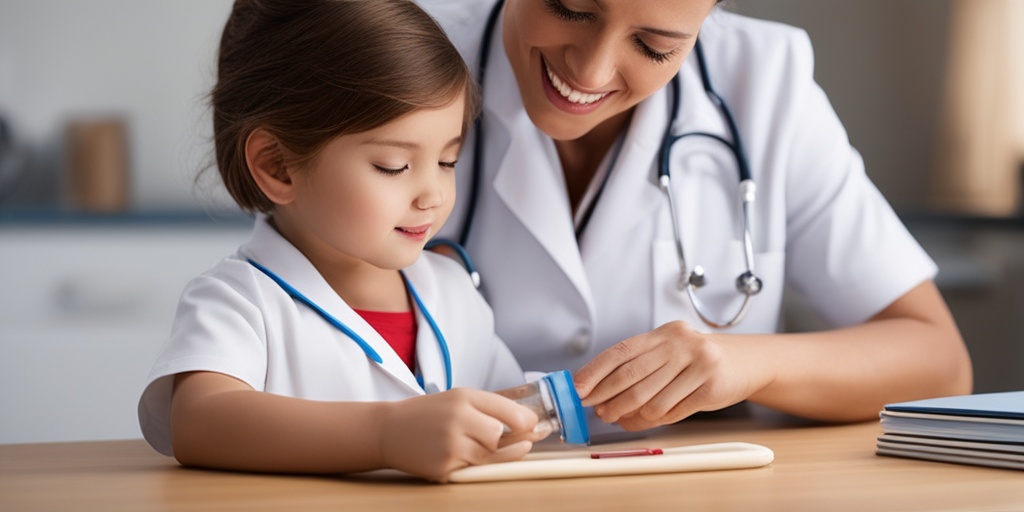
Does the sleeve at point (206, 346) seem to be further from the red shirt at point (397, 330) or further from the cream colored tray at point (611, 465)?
the cream colored tray at point (611, 465)

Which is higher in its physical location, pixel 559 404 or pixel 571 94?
pixel 571 94

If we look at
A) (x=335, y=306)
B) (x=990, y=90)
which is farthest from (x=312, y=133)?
(x=990, y=90)

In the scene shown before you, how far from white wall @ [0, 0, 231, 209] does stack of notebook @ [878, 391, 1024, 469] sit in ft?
8.07

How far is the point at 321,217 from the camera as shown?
1.20 meters

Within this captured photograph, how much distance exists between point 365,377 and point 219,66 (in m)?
0.43

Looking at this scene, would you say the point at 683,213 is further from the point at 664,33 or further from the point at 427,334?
the point at 427,334

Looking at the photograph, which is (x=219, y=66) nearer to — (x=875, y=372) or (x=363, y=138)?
(x=363, y=138)

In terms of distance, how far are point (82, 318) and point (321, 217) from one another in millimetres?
1784

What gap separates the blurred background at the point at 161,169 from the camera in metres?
2.69

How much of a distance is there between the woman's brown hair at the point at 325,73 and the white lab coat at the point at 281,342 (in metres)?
0.13

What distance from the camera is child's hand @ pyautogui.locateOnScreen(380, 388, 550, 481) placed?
913 mm

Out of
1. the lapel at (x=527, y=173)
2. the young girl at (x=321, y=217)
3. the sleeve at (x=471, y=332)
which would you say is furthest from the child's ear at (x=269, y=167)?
the lapel at (x=527, y=173)

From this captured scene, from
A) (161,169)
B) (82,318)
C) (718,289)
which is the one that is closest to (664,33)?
(718,289)

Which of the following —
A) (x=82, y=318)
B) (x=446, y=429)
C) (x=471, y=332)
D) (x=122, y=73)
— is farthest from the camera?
(x=122, y=73)
